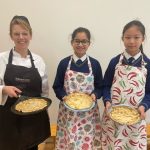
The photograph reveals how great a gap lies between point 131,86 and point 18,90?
2.20 ft

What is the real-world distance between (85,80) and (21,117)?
0.46 m

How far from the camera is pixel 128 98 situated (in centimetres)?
151

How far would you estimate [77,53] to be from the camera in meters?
1.62

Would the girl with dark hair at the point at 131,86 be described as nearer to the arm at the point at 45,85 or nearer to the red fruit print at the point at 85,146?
the red fruit print at the point at 85,146

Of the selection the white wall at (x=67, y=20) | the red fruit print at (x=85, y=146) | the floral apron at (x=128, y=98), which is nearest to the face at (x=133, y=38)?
the floral apron at (x=128, y=98)

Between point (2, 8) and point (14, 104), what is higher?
point (2, 8)

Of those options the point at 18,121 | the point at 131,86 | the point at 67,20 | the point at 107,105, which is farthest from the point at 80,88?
the point at 67,20

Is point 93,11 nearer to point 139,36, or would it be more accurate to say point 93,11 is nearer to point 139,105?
point 139,36

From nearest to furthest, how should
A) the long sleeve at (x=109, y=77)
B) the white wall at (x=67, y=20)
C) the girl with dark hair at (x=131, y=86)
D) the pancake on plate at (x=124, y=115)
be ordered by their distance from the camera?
the pancake on plate at (x=124, y=115), the girl with dark hair at (x=131, y=86), the long sleeve at (x=109, y=77), the white wall at (x=67, y=20)

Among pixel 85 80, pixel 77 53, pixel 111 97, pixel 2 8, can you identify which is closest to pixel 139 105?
pixel 111 97

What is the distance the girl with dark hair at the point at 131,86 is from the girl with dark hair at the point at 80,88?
0.34ft

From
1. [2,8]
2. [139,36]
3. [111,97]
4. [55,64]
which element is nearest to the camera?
[139,36]

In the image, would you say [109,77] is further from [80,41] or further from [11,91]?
[11,91]

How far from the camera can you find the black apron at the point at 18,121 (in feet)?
4.92
